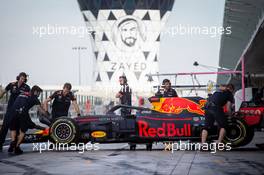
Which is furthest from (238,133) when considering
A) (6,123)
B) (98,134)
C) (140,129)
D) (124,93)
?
(6,123)

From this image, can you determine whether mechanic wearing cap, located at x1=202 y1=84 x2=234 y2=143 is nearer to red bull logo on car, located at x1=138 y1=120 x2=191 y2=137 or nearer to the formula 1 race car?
the formula 1 race car

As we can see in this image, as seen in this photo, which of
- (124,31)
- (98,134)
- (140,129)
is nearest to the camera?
(140,129)

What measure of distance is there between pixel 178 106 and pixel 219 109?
1018mm

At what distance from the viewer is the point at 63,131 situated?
51.1 ft

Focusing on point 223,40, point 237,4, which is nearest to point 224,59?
point 223,40

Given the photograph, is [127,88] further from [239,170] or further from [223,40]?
[223,40]

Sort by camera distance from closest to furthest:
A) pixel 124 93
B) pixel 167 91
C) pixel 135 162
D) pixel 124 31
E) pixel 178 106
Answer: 1. pixel 135 162
2. pixel 178 106
3. pixel 167 91
4. pixel 124 93
5. pixel 124 31

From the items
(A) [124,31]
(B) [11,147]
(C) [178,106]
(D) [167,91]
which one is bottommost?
(B) [11,147]

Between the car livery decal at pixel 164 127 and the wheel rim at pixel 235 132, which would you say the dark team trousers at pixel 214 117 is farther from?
the car livery decal at pixel 164 127

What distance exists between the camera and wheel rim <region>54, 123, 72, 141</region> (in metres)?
15.6

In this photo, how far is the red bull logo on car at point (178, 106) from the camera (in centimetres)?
1609

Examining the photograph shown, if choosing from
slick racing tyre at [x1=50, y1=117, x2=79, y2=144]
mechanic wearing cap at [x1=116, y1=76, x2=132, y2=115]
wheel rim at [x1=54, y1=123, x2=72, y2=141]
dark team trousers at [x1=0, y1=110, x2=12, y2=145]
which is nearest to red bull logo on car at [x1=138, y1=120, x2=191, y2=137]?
slick racing tyre at [x1=50, y1=117, x2=79, y2=144]

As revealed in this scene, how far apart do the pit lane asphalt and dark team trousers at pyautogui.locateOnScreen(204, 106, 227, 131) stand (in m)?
0.60

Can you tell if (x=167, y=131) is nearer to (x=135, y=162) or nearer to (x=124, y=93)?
(x=135, y=162)
